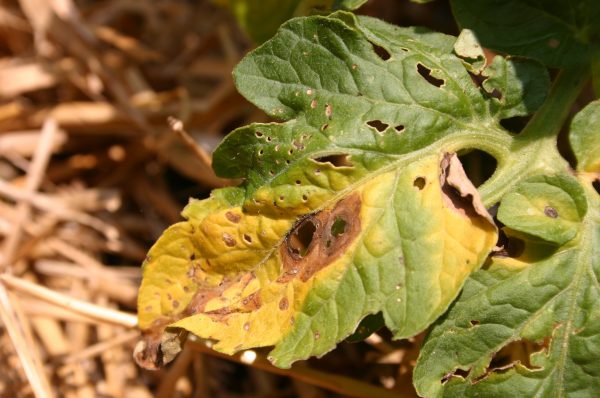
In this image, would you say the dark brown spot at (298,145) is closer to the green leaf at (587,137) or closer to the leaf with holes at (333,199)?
the leaf with holes at (333,199)

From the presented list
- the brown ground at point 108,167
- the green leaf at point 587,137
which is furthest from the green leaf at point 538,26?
the brown ground at point 108,167

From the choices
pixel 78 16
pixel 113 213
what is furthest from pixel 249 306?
pixel 78 16

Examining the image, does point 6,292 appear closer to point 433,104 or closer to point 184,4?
point 433,104

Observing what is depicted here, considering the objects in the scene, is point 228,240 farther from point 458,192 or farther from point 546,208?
point 546,208

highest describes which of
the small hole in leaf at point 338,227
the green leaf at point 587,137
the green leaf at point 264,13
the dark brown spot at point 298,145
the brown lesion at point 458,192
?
the green leaf at point 264,13

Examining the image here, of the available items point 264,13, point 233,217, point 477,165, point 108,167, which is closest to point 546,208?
point 477,165

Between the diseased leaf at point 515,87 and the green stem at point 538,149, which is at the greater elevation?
the diseased leaf at point 515,87
